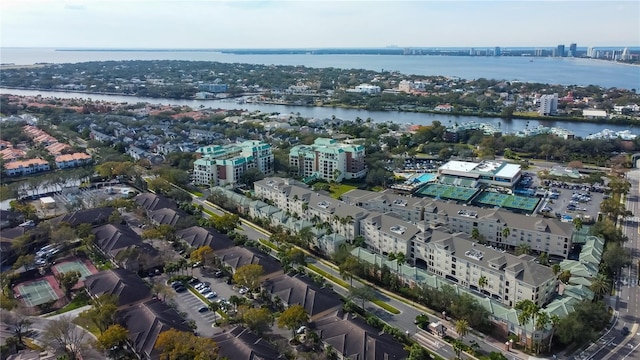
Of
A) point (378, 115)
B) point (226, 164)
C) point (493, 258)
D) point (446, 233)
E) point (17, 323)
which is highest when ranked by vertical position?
point (226, 164)

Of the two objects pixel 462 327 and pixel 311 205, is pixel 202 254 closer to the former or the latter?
pixel 311 205

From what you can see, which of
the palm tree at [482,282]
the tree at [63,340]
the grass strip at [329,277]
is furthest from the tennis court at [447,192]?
the tree at [63,340]

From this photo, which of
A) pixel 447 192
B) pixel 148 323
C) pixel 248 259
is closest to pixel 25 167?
pixel 248 259

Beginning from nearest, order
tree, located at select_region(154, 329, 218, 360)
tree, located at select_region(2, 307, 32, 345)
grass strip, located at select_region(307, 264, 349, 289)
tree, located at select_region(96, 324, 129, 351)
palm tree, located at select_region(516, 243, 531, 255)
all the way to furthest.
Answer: tree, located at select_region(154, 329, 218, 360) → tree, located at select_region(96, 324, 129, 351) → tree, located at select_region(2, 307, 32, 345) → grass strip, located at select_region(307, 264, 349, 289) → palm tree, located at select_region(516, 243, 531, 255)

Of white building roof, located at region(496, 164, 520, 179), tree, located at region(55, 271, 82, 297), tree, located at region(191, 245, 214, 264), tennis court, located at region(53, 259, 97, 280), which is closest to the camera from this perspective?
tree, located at region(55, 271, 82, 297)

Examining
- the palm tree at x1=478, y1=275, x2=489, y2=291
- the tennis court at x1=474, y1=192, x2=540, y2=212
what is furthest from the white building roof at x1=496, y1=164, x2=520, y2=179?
the palm tree at x1=478, y1=275, x2=489, y2=291

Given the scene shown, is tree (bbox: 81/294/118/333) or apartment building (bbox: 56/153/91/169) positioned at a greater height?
apartment building (bbox: 56/153/91/169)

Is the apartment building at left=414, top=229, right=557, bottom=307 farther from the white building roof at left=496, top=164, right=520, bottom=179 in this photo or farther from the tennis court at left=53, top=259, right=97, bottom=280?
the tennis court at left=53, top=259, right=97, bottom=280
